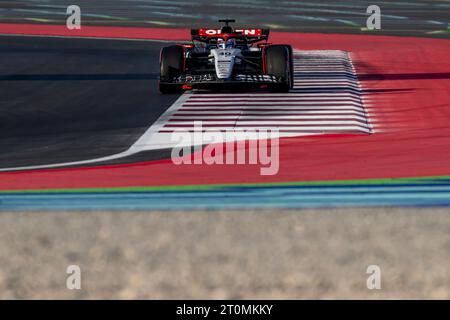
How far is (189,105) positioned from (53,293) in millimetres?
13775

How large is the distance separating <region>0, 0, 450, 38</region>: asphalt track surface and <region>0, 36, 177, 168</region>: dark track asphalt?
428 inches

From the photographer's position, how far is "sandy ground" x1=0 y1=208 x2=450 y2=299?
8672 mm

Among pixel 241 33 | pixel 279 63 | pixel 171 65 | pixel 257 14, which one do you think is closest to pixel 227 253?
pixel 279 63

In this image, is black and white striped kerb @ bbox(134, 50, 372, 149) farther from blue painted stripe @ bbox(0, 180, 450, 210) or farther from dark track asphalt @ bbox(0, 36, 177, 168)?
blue painted stripe @ bbox(0, 180, 450, 210)

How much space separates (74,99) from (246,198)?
1141 centimetres

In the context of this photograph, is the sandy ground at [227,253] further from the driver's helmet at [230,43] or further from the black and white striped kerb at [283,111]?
the driver's helmet at [230,43]

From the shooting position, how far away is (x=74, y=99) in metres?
22.9

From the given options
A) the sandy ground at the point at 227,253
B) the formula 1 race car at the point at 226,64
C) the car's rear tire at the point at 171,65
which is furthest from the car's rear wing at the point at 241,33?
the sandy ground at the point at 227,253

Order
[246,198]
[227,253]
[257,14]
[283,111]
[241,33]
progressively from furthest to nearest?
1. [257,14]
2. [241,33]
3. [283,111]
4. [246,198]
5. [227,253]

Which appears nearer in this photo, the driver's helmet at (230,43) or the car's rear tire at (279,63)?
the car's rear tire at (279,63)

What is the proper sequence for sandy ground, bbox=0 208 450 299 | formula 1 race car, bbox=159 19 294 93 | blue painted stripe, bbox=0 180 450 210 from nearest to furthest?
sandy ground, bbox=0 208 450 299, blue painted stripe, bbox=0 180 450 210, formula 1 race car, bbox=159 19 294 93

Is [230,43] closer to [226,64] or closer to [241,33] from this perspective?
[241,33]

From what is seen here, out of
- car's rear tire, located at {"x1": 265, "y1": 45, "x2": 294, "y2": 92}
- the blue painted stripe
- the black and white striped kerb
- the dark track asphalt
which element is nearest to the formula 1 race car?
car's rear tire, located at {"x1": 265, "y1": 45, "x2": 294, "y2": 92}

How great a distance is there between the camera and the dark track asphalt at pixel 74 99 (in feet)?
55.6
